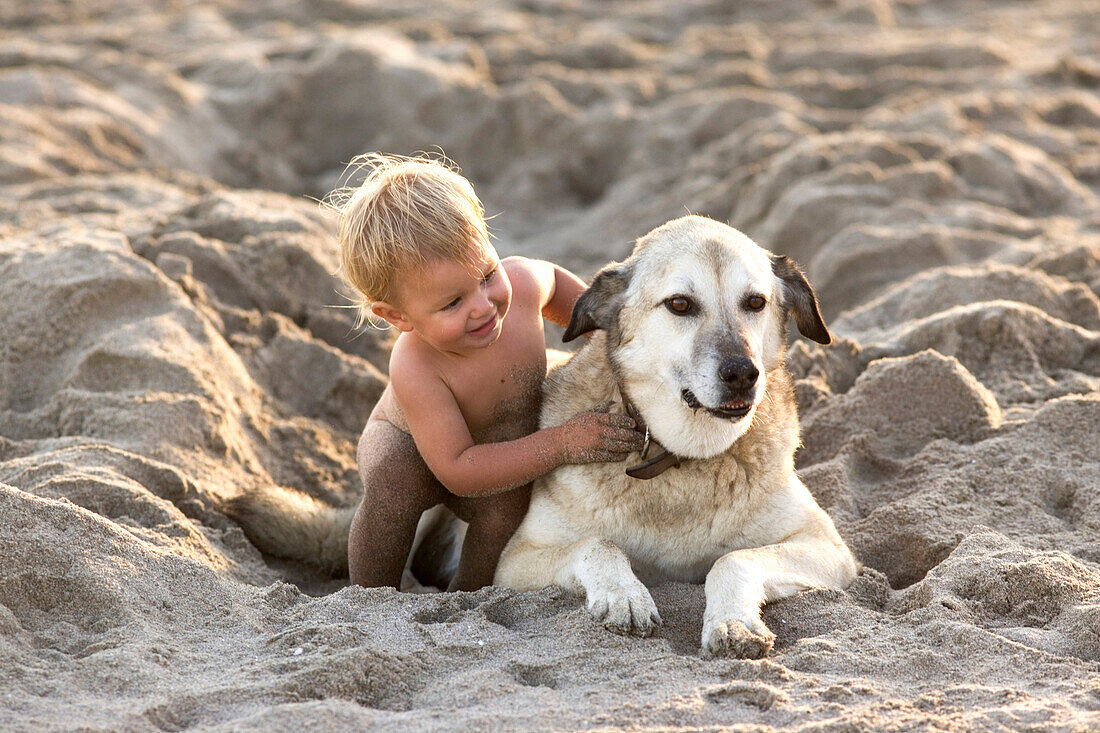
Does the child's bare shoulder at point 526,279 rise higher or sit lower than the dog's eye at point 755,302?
lower

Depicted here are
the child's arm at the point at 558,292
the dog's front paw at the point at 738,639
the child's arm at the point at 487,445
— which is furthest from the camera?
the child's arm at the point at 558,292

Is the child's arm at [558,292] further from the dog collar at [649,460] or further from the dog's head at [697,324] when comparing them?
the dog collar at [649,460]

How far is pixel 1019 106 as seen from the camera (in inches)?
322

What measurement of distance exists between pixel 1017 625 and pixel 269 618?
2.10 m

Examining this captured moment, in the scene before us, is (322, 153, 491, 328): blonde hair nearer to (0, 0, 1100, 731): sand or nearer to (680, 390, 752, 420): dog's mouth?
(680, 390, 752, 420): dog's mouth

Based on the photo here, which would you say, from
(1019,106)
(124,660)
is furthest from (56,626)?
(1019,106)

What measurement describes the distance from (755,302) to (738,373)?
1.39 feet

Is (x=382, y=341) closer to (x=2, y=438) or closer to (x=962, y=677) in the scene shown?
(x=2, y=438)

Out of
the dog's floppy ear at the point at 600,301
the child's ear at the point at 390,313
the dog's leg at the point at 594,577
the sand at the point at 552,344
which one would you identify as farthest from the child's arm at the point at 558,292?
the sand at the point at 552,344

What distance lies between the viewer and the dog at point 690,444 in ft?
10.7

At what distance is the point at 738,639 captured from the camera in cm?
288

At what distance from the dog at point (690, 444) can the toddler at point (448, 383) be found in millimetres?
140

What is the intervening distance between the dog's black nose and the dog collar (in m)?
0.40

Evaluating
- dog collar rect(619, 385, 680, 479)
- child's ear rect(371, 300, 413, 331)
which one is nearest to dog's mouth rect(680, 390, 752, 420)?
dog collar rect(619, 385, 680, 479)
